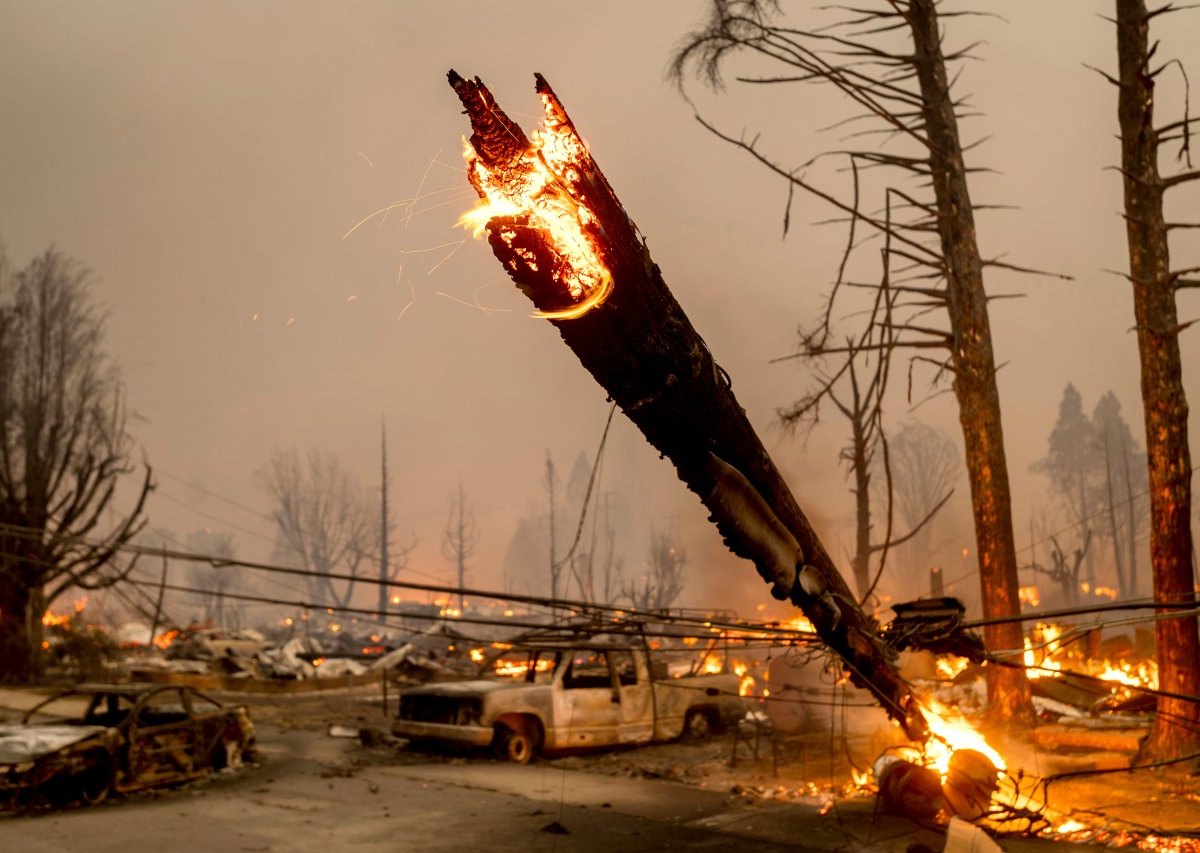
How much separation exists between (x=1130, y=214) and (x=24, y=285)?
29922 mm

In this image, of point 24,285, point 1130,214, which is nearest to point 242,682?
point 24,285

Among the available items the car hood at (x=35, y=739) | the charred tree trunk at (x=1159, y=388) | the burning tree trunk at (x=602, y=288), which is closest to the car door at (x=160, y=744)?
the car hood at (x=35, y=739)

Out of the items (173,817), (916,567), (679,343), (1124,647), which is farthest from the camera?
(916,567)

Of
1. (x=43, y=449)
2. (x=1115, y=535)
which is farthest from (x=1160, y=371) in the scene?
(x=1115, y=535)

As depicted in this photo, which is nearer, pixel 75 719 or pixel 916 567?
pixel 75 719

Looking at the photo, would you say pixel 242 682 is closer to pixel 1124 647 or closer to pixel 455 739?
pixel 455 739

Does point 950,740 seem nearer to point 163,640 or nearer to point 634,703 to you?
point 634,703

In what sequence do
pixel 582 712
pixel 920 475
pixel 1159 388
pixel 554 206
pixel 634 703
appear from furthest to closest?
pixel 920 475
pixel 634 703
pixel 582 712
pixel 1159 388
pixel 554 206

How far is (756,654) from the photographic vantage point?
130ft

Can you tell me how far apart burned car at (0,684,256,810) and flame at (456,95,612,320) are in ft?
33.8

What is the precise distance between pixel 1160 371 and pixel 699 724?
9.68 metres

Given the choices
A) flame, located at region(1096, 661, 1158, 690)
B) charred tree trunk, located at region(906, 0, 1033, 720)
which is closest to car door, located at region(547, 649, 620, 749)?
charred tree trunk, located at region(906, 0, 1033, 720)

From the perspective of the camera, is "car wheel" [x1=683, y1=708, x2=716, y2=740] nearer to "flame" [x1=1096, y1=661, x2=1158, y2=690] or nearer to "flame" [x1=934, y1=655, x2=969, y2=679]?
"flame" [x1=934, y1=655, x2=969, y2=679]

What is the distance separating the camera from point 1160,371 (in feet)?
37.6
